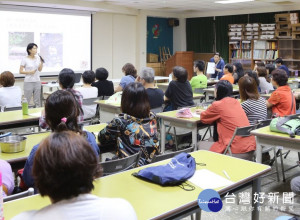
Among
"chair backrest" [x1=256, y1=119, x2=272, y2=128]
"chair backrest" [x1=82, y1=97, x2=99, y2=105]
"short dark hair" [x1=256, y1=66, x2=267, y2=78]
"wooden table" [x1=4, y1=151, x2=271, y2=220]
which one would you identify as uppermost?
"short dark hair" [x1=256, y1=66, x2=267, y2=78]

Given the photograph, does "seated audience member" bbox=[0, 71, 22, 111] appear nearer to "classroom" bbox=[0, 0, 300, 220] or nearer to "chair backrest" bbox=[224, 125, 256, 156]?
"classroom" bbox=[0, 0, 300, 220]

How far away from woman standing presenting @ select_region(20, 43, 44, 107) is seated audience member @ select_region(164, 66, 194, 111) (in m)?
3.20

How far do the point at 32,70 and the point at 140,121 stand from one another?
16.3 feet

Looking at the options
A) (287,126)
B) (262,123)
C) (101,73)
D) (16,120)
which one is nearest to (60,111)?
(16,120)

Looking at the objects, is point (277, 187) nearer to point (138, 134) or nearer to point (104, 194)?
point (138, 134)

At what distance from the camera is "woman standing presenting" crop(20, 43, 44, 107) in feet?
23.5

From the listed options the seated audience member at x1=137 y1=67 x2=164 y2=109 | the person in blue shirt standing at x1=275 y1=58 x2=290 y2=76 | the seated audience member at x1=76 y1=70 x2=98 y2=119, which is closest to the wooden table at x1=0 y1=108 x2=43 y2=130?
the seated audience member at x1=76 y1=70 x2=98 y2=119

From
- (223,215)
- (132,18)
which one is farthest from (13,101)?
(132,18)

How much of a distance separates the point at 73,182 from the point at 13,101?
161 inches

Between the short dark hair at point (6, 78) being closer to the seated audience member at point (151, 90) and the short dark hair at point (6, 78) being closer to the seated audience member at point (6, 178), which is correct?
the seated audience member at point (151, 90)

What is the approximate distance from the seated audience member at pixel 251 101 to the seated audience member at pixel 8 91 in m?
2.89

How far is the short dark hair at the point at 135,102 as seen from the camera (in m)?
2.85

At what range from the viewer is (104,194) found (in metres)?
1.93

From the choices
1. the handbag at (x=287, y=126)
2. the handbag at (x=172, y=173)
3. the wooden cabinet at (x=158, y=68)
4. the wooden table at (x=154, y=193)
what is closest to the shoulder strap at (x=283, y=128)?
the handbag at (x=287, y=126)
